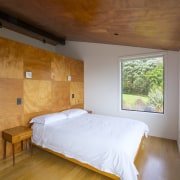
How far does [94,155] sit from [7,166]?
1591 millimetres

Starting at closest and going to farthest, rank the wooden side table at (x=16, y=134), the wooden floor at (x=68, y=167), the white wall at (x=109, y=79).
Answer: the wooden floor at (x=68, y=167), the wooden side table at (x=16, y=134), the white wall at (x=109, y=79)

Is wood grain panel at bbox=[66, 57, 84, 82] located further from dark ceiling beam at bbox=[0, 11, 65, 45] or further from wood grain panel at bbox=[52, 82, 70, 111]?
dark ceiling beam at bbox=[0, 11, 65, 45]

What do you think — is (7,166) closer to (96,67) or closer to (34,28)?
(34,28)

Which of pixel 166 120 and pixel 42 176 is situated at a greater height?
pixel 166 120

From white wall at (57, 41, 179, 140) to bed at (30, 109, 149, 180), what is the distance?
1153 millimetres

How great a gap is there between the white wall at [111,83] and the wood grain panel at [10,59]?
2234mm

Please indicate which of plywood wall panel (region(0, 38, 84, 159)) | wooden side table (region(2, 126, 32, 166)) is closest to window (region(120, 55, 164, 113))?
plywood wall panel (region(0, 38, 84, 159))

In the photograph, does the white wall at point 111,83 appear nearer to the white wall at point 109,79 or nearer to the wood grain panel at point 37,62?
the white wall at point 109,79

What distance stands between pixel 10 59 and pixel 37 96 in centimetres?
98

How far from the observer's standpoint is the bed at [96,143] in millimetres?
1828

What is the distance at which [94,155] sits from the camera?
200 centimetres

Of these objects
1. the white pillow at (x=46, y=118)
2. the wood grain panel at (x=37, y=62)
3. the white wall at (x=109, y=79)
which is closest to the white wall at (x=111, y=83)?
the white wall at (x=109, y=79)


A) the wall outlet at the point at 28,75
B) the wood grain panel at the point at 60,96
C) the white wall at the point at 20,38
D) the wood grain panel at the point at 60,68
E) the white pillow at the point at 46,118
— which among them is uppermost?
the white wall at the point at 20,38

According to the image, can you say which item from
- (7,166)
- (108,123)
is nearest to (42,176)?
(7,166)
